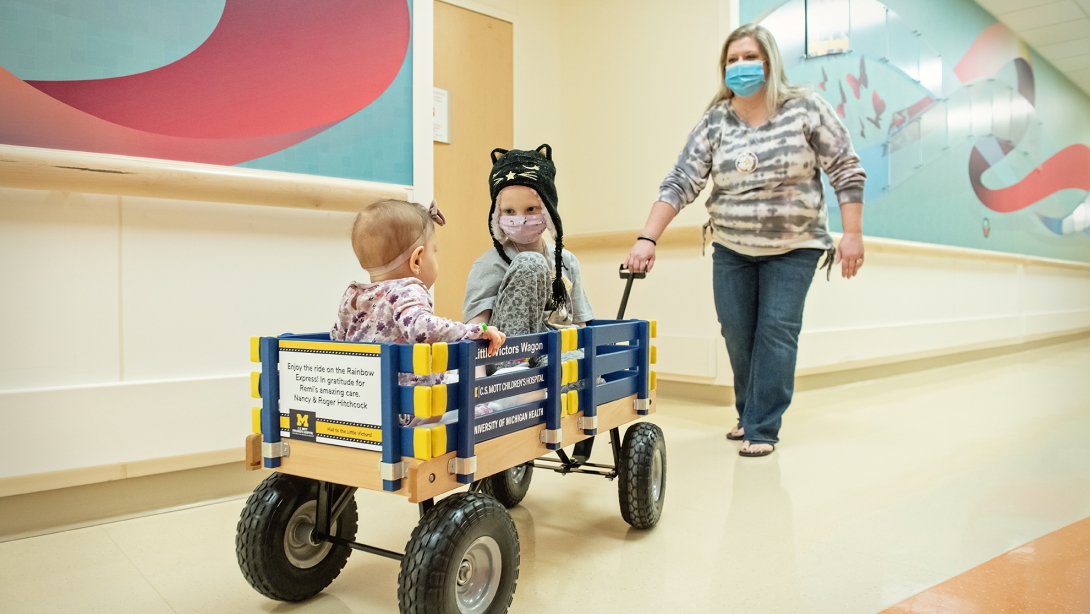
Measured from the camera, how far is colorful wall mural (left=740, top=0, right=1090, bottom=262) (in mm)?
3992

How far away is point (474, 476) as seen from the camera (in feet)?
3.56

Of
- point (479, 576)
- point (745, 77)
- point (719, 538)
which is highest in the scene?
point (745, 77)

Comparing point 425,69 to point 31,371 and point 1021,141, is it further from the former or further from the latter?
point 1021,141

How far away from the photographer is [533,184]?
1.59 metres

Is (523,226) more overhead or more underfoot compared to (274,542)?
more overhead

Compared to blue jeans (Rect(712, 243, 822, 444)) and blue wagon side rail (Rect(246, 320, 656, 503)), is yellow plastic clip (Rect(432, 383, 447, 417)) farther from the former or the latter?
blue jeans (Rect(712, 243, 822, 444))

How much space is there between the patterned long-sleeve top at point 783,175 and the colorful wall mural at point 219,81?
103 centimetres

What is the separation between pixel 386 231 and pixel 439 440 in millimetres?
407

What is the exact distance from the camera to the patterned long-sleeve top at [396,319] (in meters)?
1.12

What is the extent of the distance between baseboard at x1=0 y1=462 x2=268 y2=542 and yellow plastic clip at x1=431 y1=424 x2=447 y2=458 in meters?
1.06

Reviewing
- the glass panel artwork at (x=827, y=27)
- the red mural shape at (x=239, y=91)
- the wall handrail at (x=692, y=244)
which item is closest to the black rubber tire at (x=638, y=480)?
the red mural shape at (x=239, y=91)

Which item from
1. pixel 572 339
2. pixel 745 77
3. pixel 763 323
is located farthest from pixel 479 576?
pixel 745 77

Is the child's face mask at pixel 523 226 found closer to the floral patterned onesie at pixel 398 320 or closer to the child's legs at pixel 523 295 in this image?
the child's legs at pixel 523 295

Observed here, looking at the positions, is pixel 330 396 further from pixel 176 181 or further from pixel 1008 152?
pixel 1008 152
